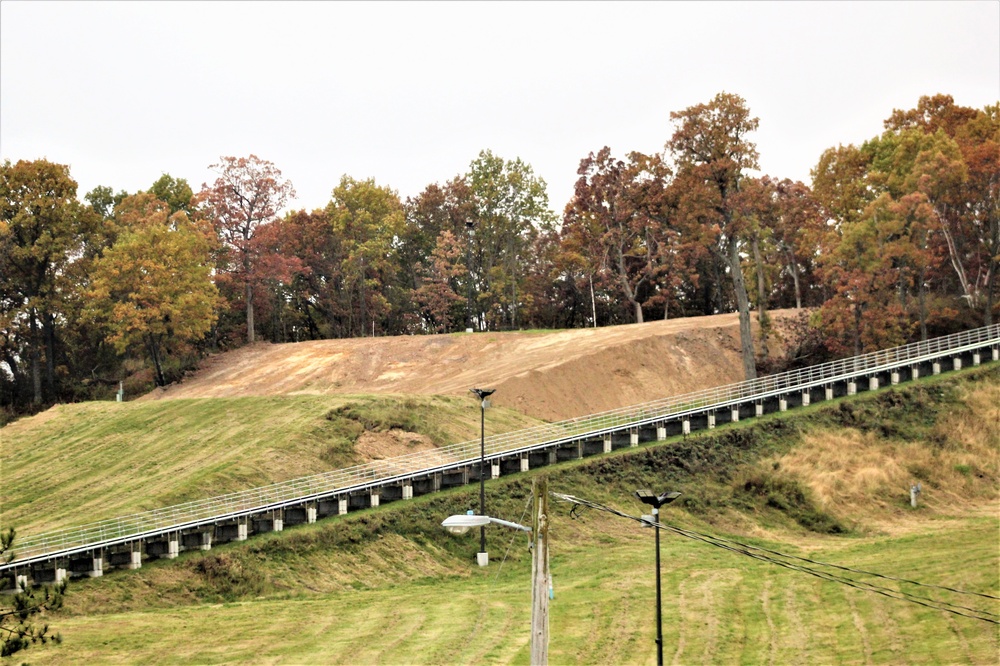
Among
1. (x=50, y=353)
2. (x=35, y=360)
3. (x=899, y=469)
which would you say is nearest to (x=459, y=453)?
(x=899, y=469)

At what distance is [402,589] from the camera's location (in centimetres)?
4281

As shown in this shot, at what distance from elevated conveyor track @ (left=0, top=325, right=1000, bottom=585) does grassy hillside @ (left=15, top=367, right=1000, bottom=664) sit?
958 mm

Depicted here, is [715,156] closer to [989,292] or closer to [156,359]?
[989,292]

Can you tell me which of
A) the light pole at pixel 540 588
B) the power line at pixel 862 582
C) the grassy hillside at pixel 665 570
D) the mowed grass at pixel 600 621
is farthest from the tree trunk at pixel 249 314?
the light pole at pixel 540 588

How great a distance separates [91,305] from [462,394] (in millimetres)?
33056

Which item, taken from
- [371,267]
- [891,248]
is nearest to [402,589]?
[891,248]

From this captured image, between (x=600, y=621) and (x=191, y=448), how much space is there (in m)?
30.9

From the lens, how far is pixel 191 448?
60.5 metres

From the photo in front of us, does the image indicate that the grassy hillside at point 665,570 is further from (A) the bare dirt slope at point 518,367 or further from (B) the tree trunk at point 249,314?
(B) the tree trunk at point 249,314

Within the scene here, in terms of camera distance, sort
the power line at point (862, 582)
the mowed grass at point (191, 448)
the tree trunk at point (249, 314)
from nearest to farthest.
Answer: the power line at point (862, 582) → the mowed grass at point (191, 448) → the tree trunk at point (249, 314)

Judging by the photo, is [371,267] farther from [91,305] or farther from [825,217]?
[825,217]

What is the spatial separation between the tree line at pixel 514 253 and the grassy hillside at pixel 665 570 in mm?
9568

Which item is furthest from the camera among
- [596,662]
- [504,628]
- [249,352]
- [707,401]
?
[249,352]

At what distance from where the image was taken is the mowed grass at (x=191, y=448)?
5188 centimetres
